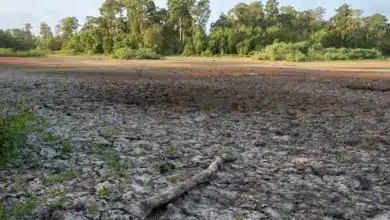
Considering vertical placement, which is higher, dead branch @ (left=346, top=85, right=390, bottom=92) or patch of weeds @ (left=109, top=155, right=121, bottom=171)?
dead branch @ (left=346, top=85, right=390, bottom=92)

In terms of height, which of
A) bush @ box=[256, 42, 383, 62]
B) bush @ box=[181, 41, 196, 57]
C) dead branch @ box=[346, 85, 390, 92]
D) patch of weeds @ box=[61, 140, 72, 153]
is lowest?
patch of weeds @ box=[61, 140, 72, 153]

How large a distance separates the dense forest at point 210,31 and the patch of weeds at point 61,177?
2474 inches

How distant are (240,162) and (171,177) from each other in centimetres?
193

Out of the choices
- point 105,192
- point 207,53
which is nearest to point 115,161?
point 105,192

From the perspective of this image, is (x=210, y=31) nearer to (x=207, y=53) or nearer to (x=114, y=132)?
(x=207, y=53)

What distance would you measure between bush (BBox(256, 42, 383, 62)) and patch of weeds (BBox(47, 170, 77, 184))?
5646cm

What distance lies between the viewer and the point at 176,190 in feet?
22.2

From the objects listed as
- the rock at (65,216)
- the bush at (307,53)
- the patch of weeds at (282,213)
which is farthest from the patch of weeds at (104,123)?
the bush at (307,53)

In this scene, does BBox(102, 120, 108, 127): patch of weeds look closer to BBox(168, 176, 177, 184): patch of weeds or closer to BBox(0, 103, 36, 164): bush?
BBox(0, 103, 36, 164): bush

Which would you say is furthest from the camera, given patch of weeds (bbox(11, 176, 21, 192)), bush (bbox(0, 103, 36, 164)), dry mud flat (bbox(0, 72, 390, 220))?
bush (bbox(0, 103, 36, 164))

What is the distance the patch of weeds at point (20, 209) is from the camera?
227 inches

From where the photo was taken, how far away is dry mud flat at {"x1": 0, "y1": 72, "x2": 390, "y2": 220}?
6492 mm

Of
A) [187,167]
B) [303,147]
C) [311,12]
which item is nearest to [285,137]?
[303,147]

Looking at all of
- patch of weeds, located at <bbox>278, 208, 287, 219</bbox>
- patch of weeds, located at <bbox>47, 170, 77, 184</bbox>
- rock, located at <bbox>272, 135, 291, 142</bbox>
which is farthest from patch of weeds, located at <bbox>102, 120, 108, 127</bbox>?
patch of weeds, located at <bbox>278, 208, 287, 219</bbox>
